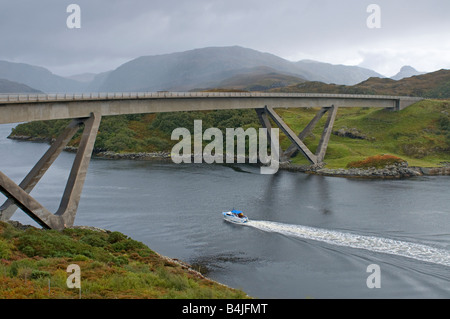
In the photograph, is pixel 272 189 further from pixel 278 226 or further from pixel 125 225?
pixel 125 225

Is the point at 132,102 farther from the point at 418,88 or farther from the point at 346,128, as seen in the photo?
the point at 418,88

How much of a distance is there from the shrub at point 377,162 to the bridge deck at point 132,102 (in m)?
15.7

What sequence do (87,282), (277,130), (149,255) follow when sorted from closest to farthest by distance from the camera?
(87,282)
(149,255)
(277,130)

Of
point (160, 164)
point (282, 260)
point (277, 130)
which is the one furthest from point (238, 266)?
point (277, 130)

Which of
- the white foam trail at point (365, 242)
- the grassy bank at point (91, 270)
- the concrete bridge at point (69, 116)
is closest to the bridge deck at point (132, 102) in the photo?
the concrete bridge at point (69, 116)

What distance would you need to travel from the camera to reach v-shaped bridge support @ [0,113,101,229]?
38156 mm

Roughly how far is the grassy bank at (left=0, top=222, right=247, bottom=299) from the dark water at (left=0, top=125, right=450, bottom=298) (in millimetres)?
5070

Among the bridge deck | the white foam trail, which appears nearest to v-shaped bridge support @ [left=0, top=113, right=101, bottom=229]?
the bridge deck

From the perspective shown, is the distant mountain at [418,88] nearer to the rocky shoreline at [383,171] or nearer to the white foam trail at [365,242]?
the rocky shoreline at [383,171]

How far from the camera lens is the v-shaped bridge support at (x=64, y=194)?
38156mm

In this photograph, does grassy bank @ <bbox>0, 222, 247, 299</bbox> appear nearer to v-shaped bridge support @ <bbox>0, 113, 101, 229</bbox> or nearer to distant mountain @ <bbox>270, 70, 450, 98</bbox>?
v-shaped bridge support @ <bbox>0, 113, 101, 229</bbox>

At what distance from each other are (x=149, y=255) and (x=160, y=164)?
58.8m
